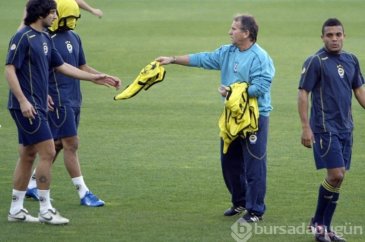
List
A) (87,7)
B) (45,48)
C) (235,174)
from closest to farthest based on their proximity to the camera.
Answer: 1. (45,48)
2. (235,174)
3. (87,7)

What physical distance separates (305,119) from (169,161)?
4.39 metres

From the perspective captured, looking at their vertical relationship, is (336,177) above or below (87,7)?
below

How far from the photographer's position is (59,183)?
12.4 meters

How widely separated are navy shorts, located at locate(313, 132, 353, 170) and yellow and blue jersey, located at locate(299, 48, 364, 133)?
6 centimetres

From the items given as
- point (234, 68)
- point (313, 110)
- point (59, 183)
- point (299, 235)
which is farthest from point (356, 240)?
point (59, 183)

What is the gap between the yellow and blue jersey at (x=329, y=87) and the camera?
969cm

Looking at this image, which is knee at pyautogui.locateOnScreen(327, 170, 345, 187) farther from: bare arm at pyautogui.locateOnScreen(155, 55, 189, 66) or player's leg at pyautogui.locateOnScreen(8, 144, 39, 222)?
player's leg at pyautogui.locateOnScreen(8, 144, 39, 222)

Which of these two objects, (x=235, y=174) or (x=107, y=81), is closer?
(x=107, y=81)

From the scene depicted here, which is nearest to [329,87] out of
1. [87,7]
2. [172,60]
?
[172,60]

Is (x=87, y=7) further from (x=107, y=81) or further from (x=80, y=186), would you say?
(x=107, y=81)

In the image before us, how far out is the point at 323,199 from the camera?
980 centimetres

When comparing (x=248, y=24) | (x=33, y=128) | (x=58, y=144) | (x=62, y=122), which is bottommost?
(x=58, y=144)

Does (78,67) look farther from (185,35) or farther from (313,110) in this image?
(185,35)

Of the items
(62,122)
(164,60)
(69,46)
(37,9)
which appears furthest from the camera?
(69,46)
